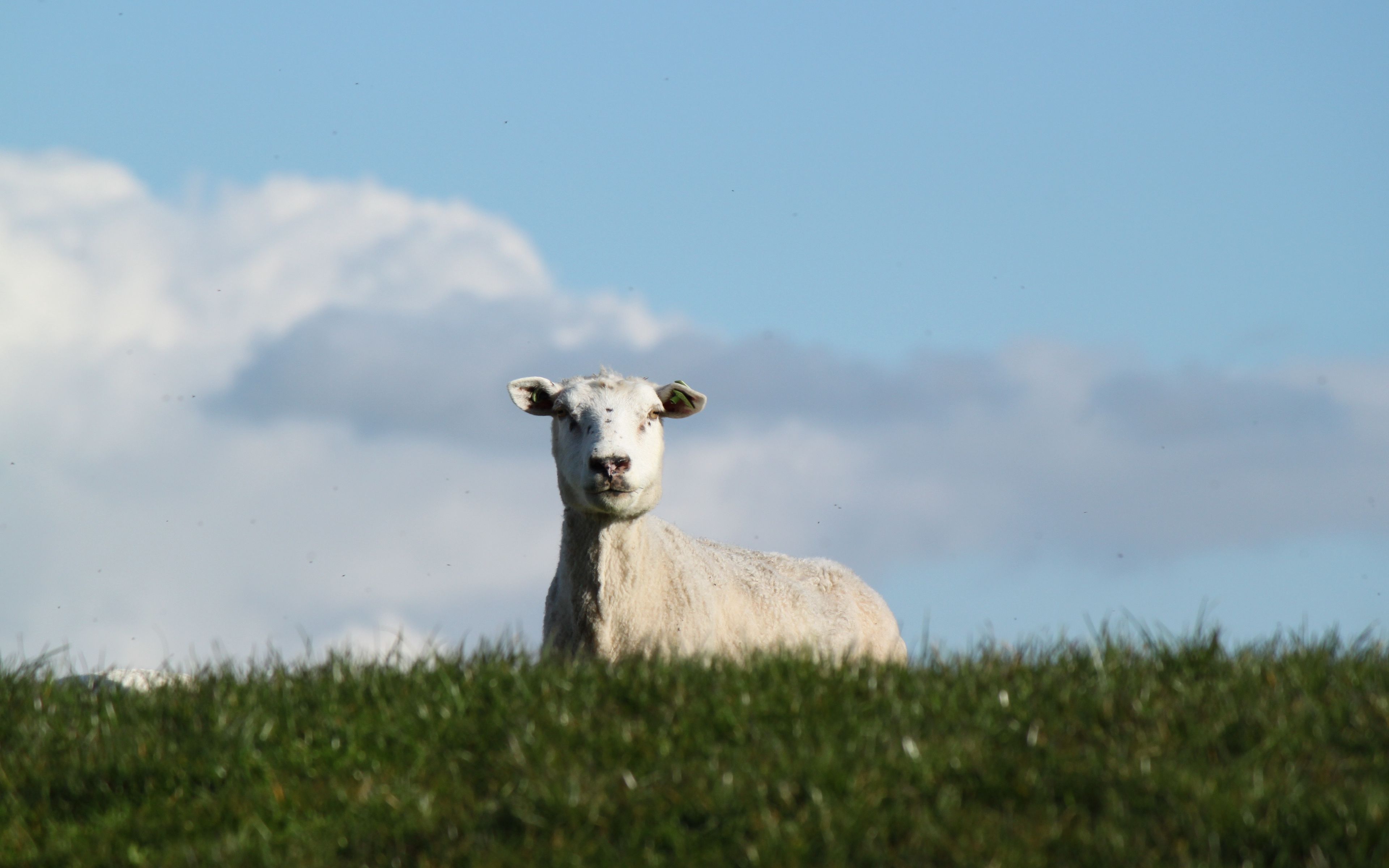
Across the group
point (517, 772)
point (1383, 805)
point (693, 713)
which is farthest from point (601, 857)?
point (1383, 805)

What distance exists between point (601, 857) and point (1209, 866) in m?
2.24

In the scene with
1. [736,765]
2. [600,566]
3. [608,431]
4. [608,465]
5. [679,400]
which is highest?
[679,400]

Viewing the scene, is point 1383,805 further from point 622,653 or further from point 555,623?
point 555,623

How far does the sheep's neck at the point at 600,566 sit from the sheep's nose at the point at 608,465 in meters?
0.60

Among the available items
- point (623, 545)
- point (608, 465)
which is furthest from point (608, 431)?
point (623, 545)

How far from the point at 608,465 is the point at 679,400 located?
1.52 meters

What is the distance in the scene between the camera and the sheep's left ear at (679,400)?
440 inches

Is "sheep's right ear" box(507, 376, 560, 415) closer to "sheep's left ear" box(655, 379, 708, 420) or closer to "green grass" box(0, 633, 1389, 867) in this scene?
"sheep's left ear" box(655, 379, 708, 420)

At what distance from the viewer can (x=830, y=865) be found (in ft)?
16.1

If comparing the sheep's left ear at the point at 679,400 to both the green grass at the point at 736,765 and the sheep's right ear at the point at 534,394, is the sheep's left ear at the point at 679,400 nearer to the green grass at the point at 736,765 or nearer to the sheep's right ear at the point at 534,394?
the sheep's right ear at the point at 534,394

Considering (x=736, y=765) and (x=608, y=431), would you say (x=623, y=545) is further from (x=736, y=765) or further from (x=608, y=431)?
(x=736, y=765)

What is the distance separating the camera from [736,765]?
5.57 metres

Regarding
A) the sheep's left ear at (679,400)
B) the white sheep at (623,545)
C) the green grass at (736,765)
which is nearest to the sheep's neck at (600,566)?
the white sheep at (623,545)

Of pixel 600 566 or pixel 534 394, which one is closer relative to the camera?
pixel 600 566
